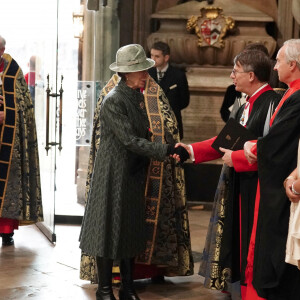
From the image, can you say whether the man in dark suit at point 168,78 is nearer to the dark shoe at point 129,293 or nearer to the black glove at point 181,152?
the black glove at point 181,152

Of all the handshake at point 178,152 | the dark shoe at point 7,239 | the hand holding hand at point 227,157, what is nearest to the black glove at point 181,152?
the handshake at point 178,152

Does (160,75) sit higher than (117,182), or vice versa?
(160,75)

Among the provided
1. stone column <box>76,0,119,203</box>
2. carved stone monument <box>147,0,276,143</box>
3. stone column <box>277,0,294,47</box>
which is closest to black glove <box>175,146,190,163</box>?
stone column <box>76,0,119,203</box>

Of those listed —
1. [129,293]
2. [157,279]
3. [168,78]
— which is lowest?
[157,279]

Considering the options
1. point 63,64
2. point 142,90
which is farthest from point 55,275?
point 63,64

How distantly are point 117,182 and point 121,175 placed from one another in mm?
50

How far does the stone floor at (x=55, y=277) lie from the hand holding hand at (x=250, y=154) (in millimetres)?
1246

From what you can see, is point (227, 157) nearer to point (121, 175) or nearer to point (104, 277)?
point (121, 175)

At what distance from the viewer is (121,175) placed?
4949mm

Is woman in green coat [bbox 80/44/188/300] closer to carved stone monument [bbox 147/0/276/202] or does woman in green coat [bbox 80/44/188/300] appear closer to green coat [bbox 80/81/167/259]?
green coat [bbox 80/81/167/259]

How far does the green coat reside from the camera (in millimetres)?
4918

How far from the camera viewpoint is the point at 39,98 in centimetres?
803

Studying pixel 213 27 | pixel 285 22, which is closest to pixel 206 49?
pixel 213 27

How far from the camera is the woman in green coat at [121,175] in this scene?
492 centimetres
